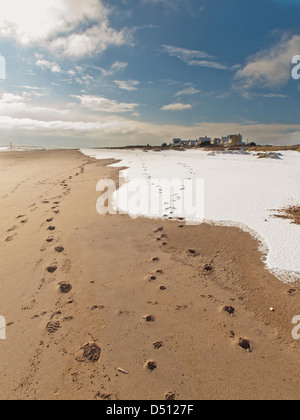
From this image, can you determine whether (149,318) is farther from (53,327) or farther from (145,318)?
(53,327)

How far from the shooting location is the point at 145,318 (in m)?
2.84

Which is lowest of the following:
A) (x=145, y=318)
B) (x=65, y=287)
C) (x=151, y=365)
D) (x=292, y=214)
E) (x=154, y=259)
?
(x=151, y=365)

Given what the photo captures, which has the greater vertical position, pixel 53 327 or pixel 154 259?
pixel 154 259

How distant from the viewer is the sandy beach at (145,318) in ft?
6.87

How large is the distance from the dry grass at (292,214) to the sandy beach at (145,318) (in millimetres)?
1354

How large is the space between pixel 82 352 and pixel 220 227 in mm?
3882

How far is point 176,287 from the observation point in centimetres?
339

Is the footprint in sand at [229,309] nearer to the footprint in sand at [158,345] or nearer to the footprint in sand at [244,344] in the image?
the footprint in sand at [244,344]

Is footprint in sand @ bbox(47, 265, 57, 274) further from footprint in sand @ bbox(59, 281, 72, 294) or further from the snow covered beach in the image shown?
the snow covered beach

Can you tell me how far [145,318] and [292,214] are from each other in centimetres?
474

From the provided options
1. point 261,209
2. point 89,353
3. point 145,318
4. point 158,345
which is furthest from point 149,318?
point 261,209

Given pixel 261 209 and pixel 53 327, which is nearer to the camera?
pixel 53 327

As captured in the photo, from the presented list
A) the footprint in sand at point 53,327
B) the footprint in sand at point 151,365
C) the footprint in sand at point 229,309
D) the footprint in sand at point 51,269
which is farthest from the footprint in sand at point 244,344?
the footprint in sand at point 51,269

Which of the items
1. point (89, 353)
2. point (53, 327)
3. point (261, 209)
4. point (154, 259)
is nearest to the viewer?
point (89, 353)
